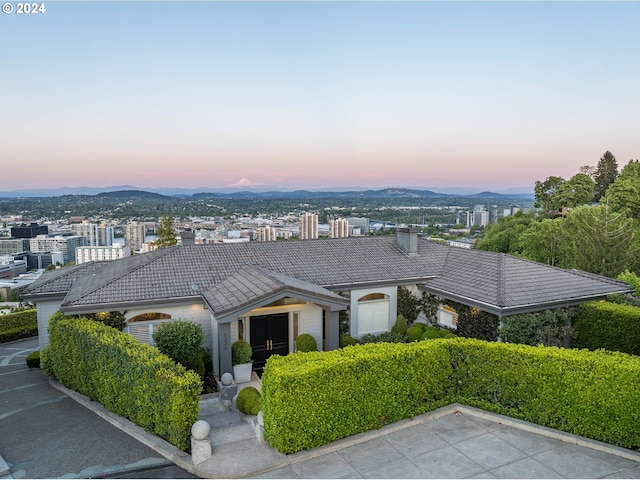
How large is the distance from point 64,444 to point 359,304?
1068cm

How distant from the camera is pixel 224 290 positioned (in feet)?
47.6

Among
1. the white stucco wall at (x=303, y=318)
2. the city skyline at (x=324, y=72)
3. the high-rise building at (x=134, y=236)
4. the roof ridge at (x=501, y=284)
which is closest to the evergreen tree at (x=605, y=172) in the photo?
the city skyline at (x=324, y=72)

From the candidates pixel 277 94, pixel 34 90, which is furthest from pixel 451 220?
pixel 34 90

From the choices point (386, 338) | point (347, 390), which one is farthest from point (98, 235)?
point (347, 390)

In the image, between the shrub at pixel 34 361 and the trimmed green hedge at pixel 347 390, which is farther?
the shrub at pixel 34 361

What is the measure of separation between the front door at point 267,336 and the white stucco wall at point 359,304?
2.96m

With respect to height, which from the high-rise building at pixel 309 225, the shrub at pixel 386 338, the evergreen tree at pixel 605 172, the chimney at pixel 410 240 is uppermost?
the evergreen tree at pixel 605 172

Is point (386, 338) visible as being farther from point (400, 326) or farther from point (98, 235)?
point (98, 235)

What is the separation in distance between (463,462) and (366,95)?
26243 mm

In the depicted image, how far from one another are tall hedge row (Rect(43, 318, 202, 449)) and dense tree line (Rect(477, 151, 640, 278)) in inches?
1171

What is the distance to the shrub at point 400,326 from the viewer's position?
54.1 feet

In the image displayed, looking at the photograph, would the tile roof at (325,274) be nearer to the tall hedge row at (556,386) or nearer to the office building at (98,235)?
the tall hedge row at (556,386)

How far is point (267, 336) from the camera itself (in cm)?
1513

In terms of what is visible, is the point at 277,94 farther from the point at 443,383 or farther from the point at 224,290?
the point at 443,383
